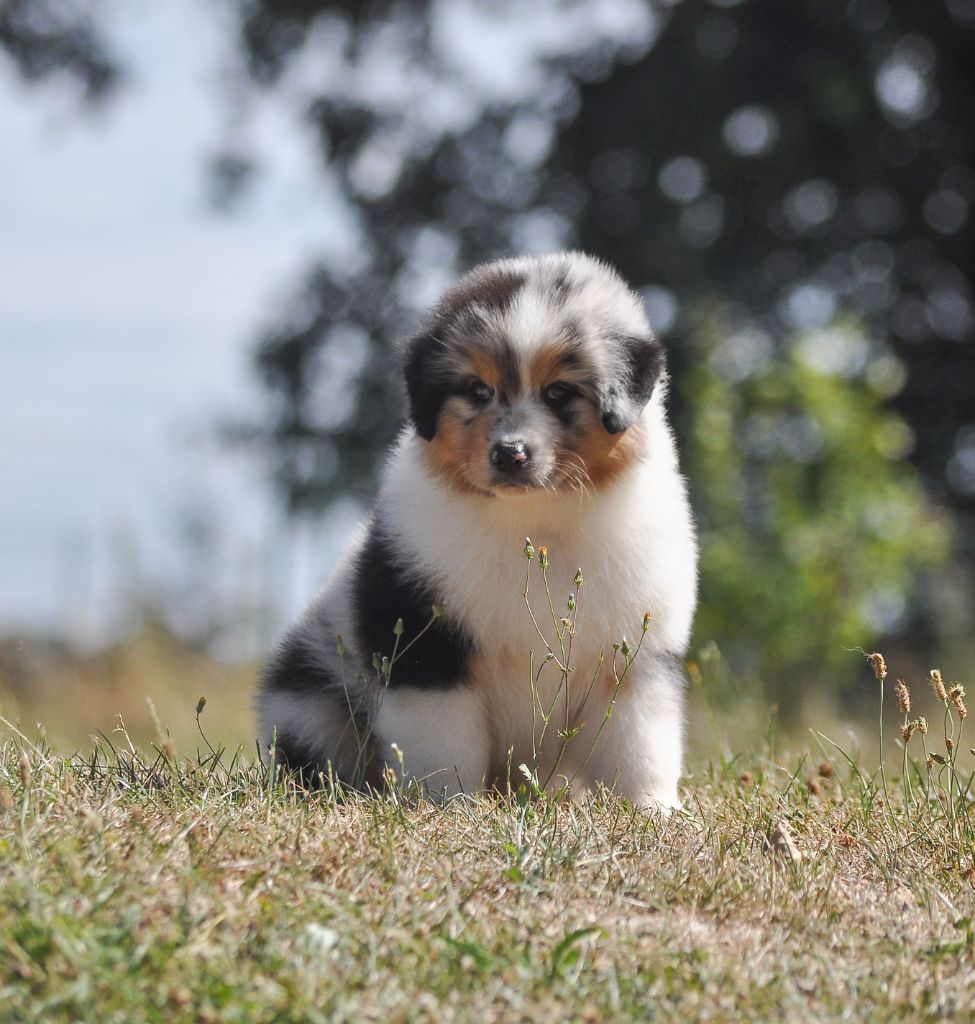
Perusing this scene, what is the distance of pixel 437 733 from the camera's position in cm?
455

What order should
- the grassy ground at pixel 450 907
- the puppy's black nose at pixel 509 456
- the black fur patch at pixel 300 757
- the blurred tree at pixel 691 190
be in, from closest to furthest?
the grassy ground at pixel 450 907 < the puppy's black nose at pixel 509 456 < the black fur patch at pixel 300 757 < the blurred tree at pixel 691 190

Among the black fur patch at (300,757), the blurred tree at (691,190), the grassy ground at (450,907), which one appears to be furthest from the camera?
the blurred tree at (691,190)

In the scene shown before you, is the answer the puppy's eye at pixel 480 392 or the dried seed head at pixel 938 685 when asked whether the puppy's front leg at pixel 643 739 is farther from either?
the puppy's eye at pixel 480 392

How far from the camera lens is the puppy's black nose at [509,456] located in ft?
14.7

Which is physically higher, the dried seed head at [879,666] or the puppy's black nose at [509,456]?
the puppy's black nose at [509,456]

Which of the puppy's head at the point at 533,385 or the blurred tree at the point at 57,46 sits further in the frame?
the blurred tree at the point at 57,46

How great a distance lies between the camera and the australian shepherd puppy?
457 centimetres

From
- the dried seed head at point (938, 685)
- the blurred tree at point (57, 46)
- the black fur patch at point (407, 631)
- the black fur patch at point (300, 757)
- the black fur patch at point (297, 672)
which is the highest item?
the blurred tree at point (57, 46)

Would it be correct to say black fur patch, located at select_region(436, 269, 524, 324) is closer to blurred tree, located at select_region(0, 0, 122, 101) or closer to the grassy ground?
the grassy ground

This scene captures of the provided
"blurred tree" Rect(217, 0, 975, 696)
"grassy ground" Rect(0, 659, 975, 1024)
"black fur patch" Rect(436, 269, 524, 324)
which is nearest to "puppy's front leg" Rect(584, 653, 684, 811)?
"grassy ground" Rect(0, 659, 975, 1024)

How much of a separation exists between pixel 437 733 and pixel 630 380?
134 cm

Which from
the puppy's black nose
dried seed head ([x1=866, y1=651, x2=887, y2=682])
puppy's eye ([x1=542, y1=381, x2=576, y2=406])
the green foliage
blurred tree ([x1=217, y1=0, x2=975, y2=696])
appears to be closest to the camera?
dried seed head ([x1=866, y1=651, x2=887, y2=682])

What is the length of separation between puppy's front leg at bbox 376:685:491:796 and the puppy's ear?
1.01 metres

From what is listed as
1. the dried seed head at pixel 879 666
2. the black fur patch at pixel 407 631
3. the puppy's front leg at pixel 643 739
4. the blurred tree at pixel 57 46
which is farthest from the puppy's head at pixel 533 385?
the blurred tree at pixel 57 46
